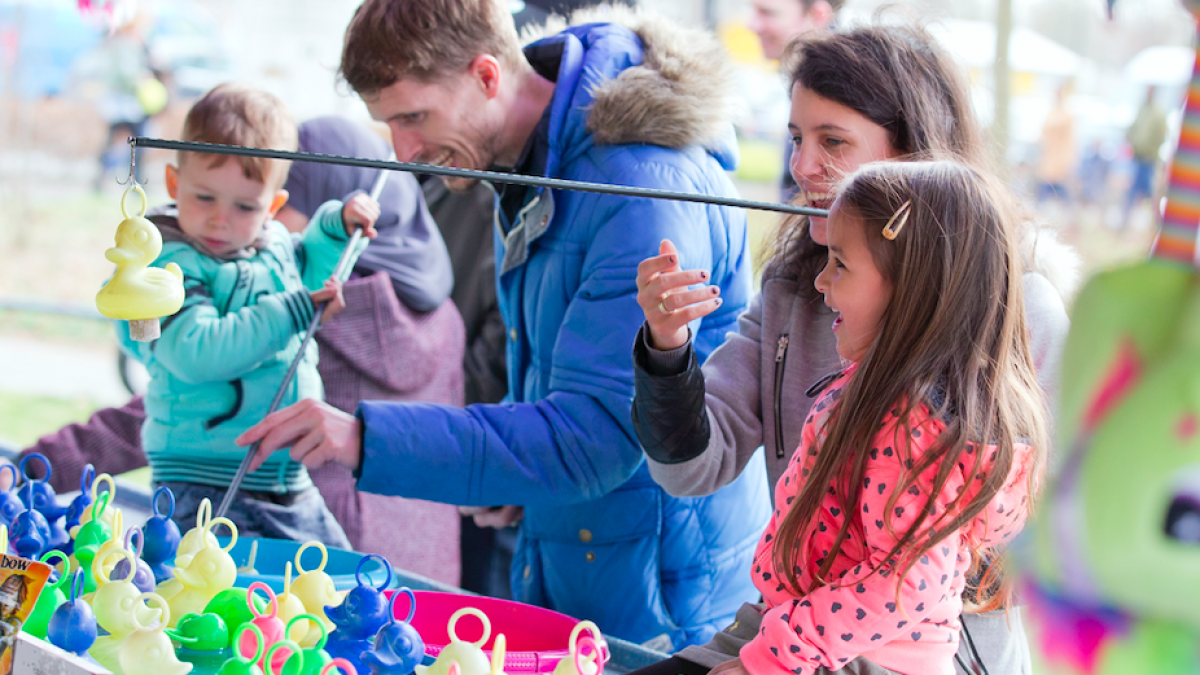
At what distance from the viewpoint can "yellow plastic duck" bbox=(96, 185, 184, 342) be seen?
1235 millimetres

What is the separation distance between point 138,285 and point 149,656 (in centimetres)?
44

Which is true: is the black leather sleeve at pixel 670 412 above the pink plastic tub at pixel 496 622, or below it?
above

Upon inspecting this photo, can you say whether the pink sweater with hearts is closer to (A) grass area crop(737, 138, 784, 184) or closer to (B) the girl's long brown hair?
(B) the girl's long brown hair

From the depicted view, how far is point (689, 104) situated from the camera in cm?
165

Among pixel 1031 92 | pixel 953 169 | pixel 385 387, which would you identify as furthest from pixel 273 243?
pixel 1031 92

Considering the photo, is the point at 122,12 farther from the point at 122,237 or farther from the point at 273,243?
the point at 122,237

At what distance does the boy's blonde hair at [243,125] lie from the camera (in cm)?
189

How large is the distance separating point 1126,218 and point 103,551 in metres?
10.2

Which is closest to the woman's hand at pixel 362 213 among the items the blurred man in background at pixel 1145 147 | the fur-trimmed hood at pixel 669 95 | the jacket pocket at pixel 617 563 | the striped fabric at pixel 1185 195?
the fur-trimmed hood at pixel 669 95

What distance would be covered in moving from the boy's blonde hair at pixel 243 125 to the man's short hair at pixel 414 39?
30 centimetres

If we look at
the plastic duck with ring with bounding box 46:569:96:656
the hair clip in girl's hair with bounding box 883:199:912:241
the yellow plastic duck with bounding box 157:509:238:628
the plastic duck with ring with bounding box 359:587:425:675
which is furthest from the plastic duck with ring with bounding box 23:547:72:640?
the hair clip in girl's hair with bounding box 883:199:912:241

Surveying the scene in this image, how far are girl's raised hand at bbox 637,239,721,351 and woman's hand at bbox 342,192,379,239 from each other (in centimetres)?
93

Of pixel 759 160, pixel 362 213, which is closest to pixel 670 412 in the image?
pixel 362 213

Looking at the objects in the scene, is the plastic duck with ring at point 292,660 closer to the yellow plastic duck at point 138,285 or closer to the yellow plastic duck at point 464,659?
the yellow plastic duck at point 464,659
